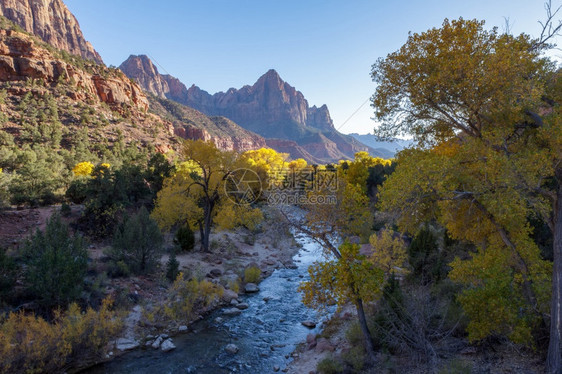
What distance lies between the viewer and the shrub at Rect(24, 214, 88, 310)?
31.0ft

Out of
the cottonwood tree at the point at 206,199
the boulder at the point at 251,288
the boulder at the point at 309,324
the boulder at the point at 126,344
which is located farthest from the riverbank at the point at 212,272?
the boulder at the point at 309,324

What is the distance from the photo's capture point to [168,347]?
9359 mm

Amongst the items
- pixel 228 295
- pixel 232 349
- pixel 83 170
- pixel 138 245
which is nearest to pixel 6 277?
pixel 138 245

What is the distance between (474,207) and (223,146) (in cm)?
9335

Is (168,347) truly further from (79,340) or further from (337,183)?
(337,183)

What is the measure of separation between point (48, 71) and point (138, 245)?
5316 centimetres

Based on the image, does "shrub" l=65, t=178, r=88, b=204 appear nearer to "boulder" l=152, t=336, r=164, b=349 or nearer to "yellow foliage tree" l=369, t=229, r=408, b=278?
"boulder" l=152, t=336, r=164, b=349

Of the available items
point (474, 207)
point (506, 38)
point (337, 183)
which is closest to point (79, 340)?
point (337, 183)

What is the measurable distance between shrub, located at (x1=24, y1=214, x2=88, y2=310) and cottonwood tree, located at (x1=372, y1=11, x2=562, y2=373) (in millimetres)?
10830

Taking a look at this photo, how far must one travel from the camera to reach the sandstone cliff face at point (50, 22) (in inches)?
4020

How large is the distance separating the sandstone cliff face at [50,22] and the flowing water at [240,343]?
403ft

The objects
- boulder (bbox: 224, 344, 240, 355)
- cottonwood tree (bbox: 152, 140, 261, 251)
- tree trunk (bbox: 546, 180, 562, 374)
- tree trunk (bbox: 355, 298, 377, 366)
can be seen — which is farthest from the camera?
cottonwood tree (bbox: 152, 140, 261, 251)

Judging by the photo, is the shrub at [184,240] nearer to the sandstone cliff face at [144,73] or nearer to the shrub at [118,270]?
the shrub at [118,270]

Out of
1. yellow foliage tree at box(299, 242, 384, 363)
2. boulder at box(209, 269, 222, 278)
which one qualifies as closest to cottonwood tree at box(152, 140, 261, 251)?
boulder at box(209, 269, 222, 278)
